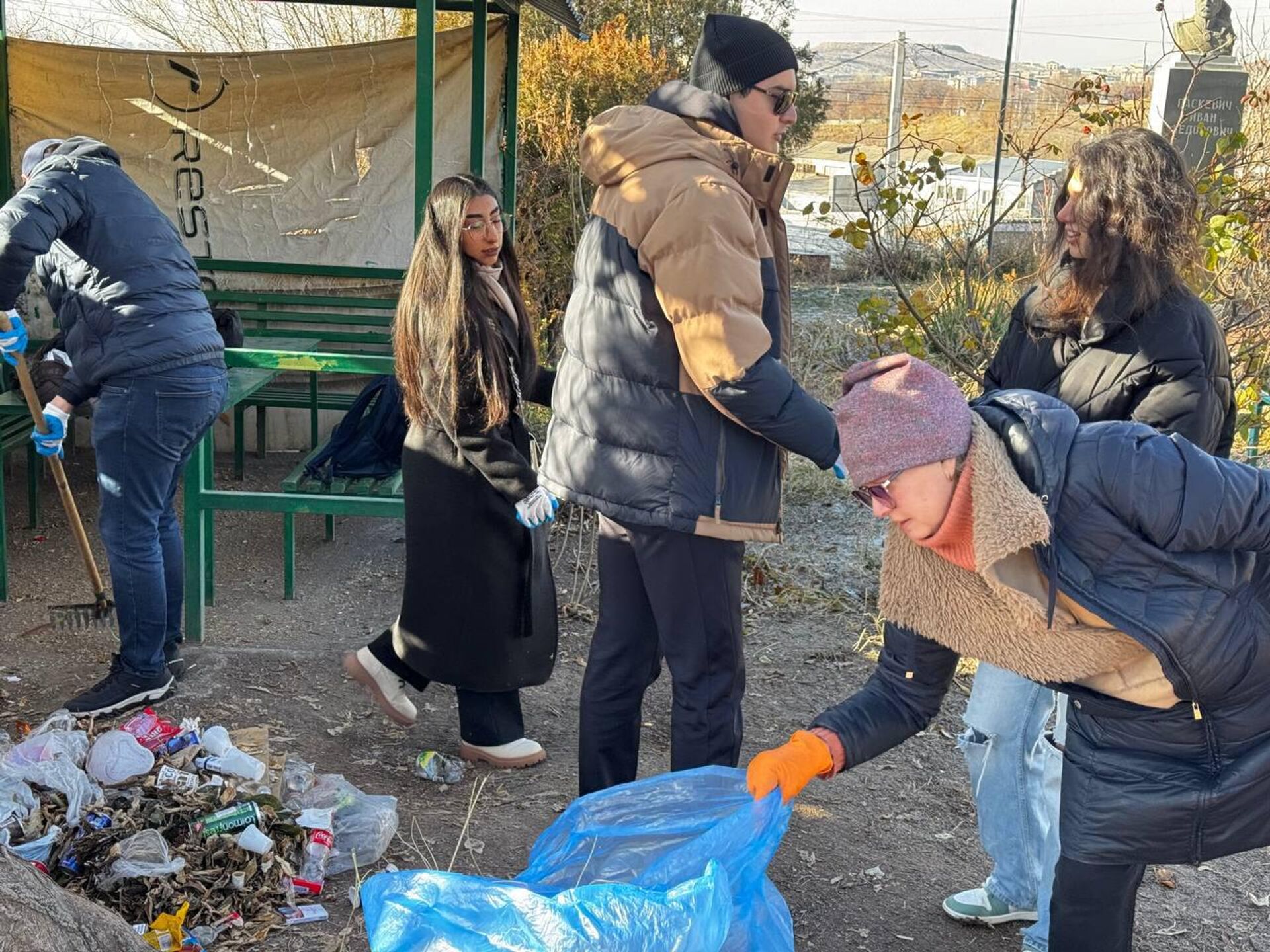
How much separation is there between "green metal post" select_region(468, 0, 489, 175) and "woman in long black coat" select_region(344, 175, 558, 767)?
3190 millimetres

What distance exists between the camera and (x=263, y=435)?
280 inches

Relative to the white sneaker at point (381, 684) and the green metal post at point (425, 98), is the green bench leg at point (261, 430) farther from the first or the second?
the white sneaker at point (381, 684)

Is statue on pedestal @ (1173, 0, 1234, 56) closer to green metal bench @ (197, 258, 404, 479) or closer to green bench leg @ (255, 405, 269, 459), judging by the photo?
green metal bench @ (197, 258, 404, 479)

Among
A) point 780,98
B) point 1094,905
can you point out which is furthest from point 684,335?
point 1094,905

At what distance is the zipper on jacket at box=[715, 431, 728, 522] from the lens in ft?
9.12

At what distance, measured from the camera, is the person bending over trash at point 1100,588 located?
1809 millimetres

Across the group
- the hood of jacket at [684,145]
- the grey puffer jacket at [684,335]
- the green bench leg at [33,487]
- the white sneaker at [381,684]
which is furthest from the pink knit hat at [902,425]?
the green bench leg at [33,487]

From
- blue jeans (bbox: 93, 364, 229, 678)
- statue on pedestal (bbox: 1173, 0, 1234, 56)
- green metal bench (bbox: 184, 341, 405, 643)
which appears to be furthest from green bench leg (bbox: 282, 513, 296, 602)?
statue on pedestal (bbox: 1173, 0, 1234, 56)

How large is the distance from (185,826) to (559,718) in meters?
1.43

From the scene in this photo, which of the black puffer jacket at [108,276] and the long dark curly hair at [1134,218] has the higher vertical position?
the long dark curly hair at [1134,218]

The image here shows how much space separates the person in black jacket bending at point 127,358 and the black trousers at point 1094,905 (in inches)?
112

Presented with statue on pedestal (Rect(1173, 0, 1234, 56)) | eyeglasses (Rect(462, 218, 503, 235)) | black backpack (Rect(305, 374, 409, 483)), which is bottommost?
black backpack (Rect(305, 374, 409, 483))

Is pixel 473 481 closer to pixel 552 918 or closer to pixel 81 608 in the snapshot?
pixel 552 918

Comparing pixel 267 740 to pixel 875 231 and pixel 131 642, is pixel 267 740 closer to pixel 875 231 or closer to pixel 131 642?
pixel 131 642
